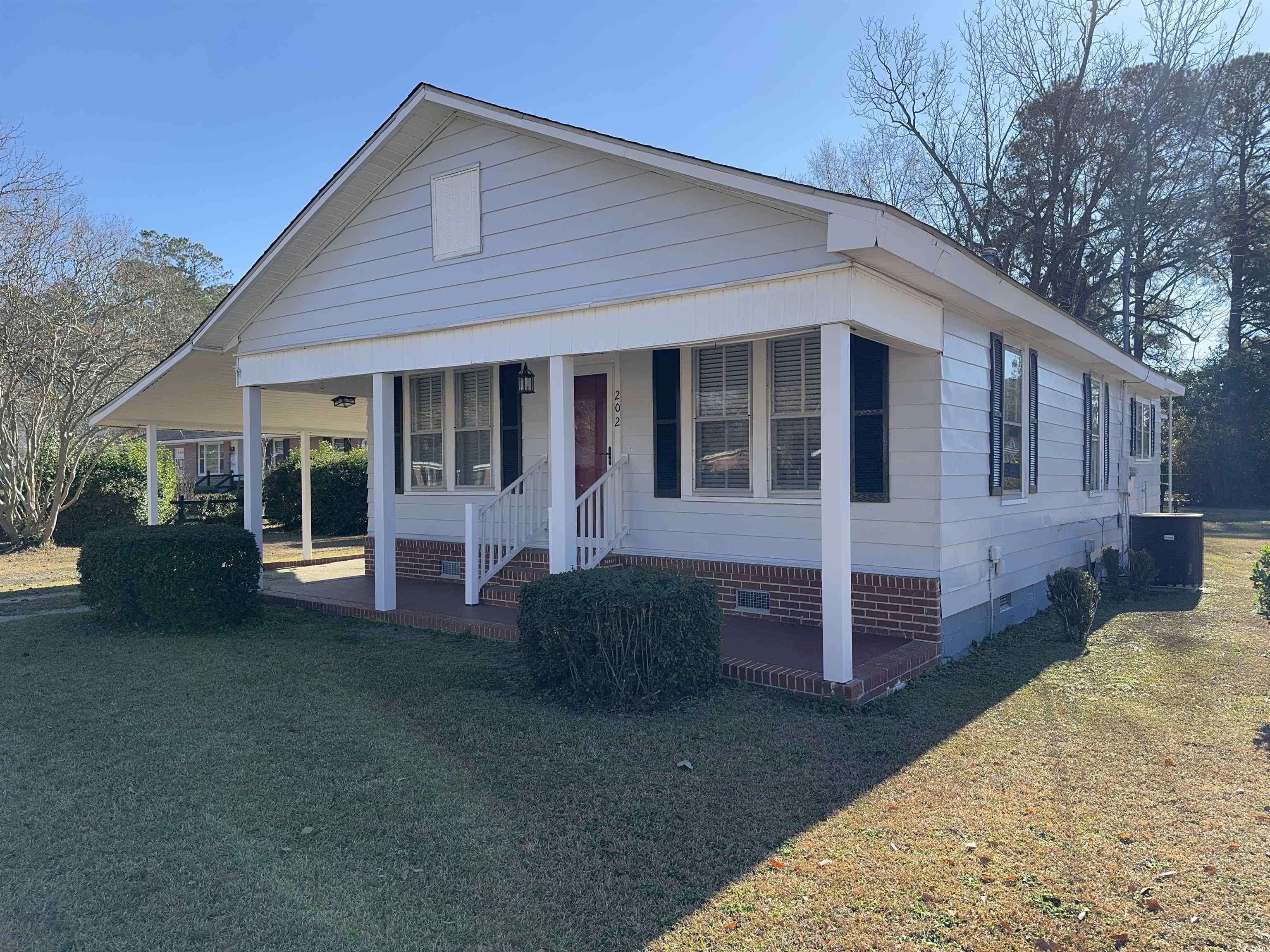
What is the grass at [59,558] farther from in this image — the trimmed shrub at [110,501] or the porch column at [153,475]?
the porch column at [153,475]

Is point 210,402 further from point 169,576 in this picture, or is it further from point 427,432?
point 169,576

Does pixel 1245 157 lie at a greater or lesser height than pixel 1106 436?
greater

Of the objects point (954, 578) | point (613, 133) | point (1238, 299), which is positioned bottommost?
point (954, 578)

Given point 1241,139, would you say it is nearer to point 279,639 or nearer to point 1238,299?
point 1238,299

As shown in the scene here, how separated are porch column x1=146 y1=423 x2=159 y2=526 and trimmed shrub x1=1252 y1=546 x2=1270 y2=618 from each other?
42.3 ft

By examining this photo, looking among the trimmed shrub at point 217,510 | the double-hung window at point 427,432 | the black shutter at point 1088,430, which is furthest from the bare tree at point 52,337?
the black shutter at point 1088,430

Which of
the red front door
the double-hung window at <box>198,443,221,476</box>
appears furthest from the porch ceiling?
the double-hung window at <box>198,443,221,476</box>

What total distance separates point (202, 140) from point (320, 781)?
2101 cm

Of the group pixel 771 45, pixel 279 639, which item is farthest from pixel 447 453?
pixel 771 45

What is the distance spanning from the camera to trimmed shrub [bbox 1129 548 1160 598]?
11.0 meters

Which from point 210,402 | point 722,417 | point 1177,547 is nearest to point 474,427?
point 722,417

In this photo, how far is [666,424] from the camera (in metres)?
8.48

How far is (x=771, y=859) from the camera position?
3.63 m

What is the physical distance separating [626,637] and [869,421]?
9.92 feet
